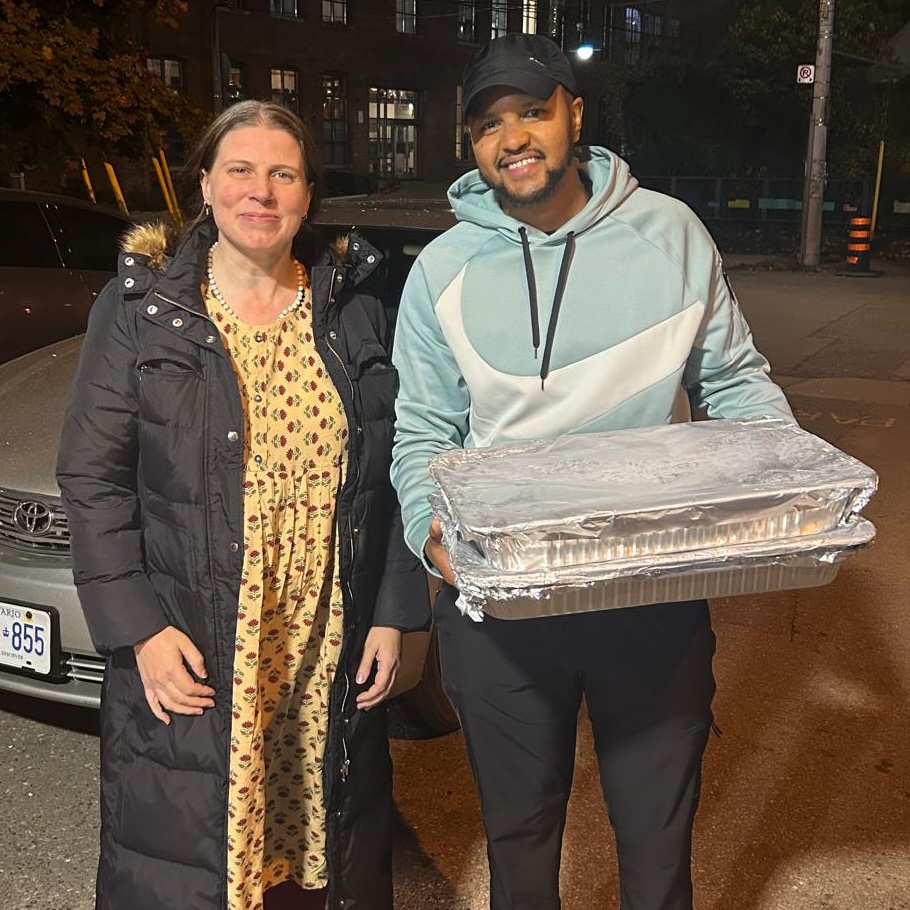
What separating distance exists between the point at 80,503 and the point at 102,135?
31.2 ft

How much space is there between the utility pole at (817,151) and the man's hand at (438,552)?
18.2 metres

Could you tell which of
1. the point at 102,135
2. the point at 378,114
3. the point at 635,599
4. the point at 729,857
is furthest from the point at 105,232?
the point at 378,114

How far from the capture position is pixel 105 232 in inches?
296

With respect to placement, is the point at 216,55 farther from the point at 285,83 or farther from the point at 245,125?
the point at 245,125

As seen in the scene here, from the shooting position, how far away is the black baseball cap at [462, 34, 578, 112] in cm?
187

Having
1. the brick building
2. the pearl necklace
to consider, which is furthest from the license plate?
the brick building

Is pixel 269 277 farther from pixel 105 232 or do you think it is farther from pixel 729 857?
pixel 105 232

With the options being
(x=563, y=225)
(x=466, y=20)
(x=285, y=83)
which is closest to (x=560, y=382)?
(x=563, y=225)

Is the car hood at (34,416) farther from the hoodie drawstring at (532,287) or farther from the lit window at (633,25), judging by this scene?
the lit window at (633,25)

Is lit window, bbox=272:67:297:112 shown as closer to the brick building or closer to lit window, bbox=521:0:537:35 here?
the brick building

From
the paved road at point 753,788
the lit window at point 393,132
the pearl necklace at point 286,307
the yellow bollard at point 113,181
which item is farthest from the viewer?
the lit window at point 393,132

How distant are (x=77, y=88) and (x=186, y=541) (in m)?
9.30

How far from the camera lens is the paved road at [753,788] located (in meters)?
2.79

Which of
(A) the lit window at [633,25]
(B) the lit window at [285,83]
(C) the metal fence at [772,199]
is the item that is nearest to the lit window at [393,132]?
(B) the lit window at [285,83]
